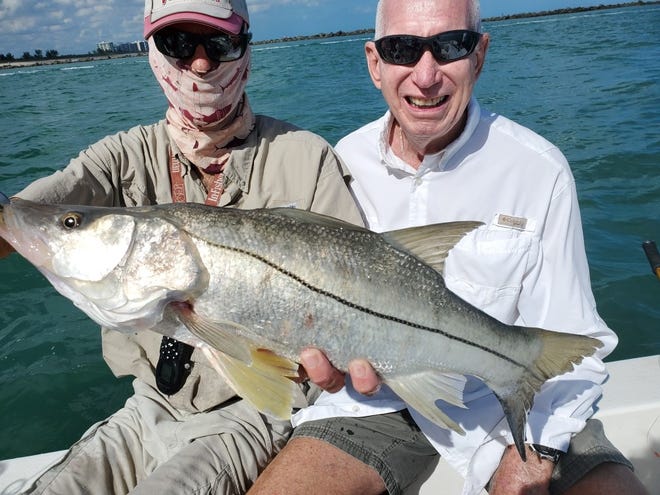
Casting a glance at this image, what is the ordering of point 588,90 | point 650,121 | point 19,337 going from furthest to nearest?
point 588,90 < point 650,121 < point 19,337

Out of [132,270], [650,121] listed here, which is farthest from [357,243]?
[650,121]

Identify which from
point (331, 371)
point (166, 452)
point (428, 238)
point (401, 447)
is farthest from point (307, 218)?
point (166, 452)

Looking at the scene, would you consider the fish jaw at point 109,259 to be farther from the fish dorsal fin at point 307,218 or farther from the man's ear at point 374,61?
the man's ear at point 374,61

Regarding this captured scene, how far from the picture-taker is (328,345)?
6.81ft

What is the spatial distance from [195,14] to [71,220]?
1.29 meters

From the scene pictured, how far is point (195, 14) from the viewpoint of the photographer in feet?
8.82

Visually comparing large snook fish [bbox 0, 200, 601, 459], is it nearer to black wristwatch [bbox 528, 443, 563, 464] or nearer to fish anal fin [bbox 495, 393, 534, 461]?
fish anal fin [bbox 495, 393, 534, 461]

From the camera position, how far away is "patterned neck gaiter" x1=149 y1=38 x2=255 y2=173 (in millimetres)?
2881

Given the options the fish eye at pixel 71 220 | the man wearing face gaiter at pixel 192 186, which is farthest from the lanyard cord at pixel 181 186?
the fish eye at pixel 71 220

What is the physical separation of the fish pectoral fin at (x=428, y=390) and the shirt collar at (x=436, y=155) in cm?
108

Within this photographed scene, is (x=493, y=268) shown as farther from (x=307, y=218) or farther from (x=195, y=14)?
(x=195, y=14)

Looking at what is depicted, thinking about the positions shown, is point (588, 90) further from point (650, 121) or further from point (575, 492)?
point (575, 492)

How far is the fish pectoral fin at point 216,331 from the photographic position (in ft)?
6.51

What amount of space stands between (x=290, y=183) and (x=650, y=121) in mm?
13508
